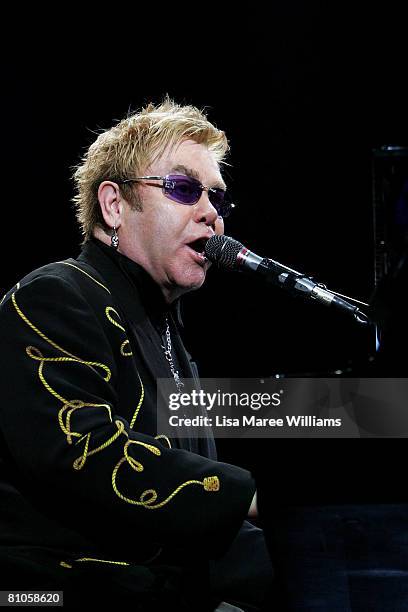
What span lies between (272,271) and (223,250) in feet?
0.54

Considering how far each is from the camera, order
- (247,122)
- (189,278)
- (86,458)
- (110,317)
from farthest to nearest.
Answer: (247,122) < (189,278) < (110,317) < (86,458)

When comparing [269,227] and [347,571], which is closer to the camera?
[347,571]

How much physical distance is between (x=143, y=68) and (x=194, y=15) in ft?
1.37

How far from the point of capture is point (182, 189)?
1.76 metres

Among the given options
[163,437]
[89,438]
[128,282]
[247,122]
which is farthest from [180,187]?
Result: [247,122]

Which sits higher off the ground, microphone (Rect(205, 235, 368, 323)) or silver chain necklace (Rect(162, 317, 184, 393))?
microphone (Rect(205, 235, 368, 323))

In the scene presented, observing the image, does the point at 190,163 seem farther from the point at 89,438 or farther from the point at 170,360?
the point at 89,438

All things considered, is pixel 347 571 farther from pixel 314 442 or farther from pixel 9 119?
pixel 9 119

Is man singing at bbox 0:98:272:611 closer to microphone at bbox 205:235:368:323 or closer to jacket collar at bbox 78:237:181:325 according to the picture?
jacket collar at bbox 78:237:181:325

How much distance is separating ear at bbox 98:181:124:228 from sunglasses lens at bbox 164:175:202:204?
0.48 feet

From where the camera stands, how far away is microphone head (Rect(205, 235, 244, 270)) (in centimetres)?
160

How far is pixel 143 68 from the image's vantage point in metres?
3.79

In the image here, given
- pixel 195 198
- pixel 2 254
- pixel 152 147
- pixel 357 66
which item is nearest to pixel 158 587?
pixel 195 198

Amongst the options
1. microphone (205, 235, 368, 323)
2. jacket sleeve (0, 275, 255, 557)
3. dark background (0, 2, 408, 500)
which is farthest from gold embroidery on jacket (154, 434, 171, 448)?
dark background (0, 2, 408, 500)
